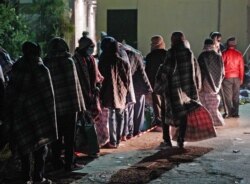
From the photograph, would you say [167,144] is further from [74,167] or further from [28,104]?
[28,104]

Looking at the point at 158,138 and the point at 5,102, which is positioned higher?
the point at 5,102

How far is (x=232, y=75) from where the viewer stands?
549 inches

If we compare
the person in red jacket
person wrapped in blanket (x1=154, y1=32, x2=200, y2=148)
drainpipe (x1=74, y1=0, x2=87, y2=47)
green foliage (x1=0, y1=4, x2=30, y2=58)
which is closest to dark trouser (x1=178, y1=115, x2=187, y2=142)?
person wrapped in blanket (x1=154, y1=32, x2=200, y2=148)

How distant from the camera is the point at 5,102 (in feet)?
24.3

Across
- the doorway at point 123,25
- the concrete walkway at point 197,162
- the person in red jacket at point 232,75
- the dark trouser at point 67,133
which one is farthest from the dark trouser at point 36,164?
the doorway at point 123,25

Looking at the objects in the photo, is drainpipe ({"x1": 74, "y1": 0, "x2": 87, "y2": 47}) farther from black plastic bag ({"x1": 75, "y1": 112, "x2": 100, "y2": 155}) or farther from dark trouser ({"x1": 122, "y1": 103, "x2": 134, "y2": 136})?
black plastic bag ({"x1": 75, "y1": 112, "x2": 100, "y2": 155})

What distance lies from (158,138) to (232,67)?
328cm

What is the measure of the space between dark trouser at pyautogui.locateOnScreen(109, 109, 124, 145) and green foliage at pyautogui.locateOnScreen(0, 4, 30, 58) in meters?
2.77

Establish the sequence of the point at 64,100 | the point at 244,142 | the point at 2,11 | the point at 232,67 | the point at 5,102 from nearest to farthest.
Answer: the point at 5,102
the point at 64,100
the point at 244,142
the point at 2,11
the point at 232,67

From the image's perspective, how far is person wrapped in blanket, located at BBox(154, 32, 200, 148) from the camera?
382 inches

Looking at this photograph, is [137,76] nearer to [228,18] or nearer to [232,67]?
[232,67]

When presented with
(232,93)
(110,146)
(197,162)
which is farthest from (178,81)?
(232,93)

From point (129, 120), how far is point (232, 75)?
3652mm

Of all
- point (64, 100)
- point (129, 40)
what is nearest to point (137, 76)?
point (64, 100)
